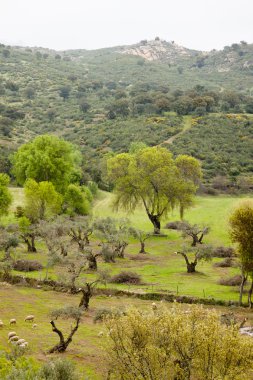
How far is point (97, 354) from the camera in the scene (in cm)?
2420

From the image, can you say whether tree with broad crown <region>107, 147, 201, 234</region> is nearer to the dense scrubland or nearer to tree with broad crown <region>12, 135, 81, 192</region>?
the dense scrubland

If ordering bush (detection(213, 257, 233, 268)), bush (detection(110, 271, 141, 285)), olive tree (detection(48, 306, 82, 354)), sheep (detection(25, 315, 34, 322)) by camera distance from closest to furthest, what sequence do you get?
olive tree (detection(48, 306, 82, 354)) → sheep (detection(25, 315, 34, 322)) → bush (detection(110, 271, 141, 285)) → bush (detection(213, 257, 233, 268))

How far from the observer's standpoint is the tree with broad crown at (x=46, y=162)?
66062 mm

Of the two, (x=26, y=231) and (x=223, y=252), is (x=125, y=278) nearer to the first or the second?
(x=223, y=252)

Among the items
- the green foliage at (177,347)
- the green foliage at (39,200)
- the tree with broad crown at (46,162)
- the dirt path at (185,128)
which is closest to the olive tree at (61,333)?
the green foliage at (177,347)

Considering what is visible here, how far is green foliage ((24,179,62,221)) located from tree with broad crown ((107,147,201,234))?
10.3 metres

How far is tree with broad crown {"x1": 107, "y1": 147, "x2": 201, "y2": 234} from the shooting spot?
6112cm

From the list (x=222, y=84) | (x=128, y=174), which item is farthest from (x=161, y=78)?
(x=128, y=174)

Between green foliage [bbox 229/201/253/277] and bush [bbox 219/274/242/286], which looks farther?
bush [bbox 219/274/242/286]

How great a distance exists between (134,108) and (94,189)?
55039 millimetres

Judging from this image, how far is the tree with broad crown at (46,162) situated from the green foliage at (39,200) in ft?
29.1

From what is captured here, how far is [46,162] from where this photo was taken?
66000mm

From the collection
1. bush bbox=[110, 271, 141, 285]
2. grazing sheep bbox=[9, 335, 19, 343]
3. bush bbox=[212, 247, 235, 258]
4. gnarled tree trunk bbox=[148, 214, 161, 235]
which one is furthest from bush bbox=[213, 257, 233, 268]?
grazing sheep bbox=[9, 335, 19, 343]

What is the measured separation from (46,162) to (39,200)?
10406 millimetres
